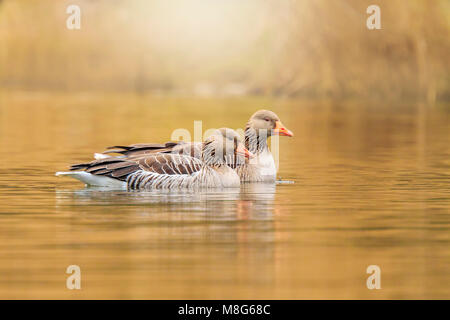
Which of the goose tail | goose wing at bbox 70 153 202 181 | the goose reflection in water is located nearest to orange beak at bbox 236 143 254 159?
the goose reflection in water

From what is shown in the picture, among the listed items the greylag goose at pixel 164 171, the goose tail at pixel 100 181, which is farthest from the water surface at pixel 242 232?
the greylag goose at pixel 164 171

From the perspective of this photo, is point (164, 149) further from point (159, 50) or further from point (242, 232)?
point (159, 50)

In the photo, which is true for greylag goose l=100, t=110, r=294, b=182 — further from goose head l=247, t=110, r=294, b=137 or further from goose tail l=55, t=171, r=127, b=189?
goose tail l=55, t=171, r=127, b=189

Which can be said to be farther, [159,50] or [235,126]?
[159,50]

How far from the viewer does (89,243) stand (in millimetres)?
9695

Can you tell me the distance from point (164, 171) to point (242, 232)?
4.06 meters

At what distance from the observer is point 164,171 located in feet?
46.7

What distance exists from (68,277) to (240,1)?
58.2m

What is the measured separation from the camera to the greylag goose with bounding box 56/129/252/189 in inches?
556

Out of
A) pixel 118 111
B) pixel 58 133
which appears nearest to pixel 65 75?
pixel 118 111

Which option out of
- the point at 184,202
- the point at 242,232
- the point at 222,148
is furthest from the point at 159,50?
the point at 242,232

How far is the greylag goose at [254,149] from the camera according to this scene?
15211 millimetres

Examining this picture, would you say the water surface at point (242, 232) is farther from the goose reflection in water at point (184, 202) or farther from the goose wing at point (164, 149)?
the goose wing at point (164, 149)

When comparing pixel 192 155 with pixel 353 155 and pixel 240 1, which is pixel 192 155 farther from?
pixel 240 1
